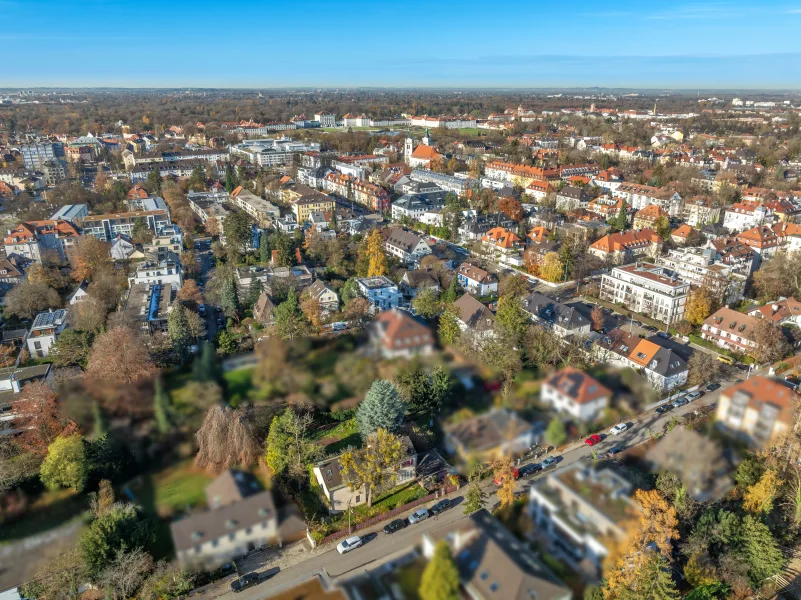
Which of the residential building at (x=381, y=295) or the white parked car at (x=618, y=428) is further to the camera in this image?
the residential building at (x=381, y=295)

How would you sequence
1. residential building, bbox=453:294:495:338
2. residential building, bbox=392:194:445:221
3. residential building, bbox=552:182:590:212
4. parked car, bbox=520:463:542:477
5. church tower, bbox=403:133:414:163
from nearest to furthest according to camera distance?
parked car, bbox=520:463:542:477 < residential building, bbox=453:294:495:338 < residential building, bbox=392:194:445:221 < residential building, bbox=552:182:590:212 < church tower, bbox=403:133:414:163

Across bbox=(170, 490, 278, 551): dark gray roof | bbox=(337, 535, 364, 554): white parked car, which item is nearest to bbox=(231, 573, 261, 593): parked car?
bbox=(170, 490, 278, 551): dark gray roof

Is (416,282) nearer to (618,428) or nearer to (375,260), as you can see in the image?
(375,260)

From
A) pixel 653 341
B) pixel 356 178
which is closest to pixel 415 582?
pixel 653 341

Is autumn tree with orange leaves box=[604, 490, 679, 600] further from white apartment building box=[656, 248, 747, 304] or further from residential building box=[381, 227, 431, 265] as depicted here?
residential building box=[381, 227, 431, 265]

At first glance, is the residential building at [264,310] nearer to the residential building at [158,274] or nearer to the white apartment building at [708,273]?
the residential building at [158,274]

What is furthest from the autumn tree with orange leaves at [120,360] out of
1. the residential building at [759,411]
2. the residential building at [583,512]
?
the residential building at [759,411]

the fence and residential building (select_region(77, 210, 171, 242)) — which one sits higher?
residential building (select_region(77, 210, 171, 242))
